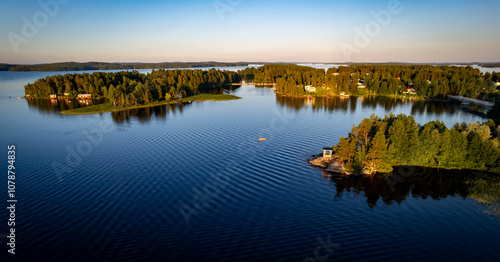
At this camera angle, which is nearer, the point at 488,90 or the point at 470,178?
the point at 470,178

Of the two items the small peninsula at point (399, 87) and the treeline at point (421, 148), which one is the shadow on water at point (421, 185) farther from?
the small peninsula at point (399, 87)

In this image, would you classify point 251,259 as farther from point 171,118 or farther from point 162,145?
point 171,118

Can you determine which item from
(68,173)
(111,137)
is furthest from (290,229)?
(111,137)

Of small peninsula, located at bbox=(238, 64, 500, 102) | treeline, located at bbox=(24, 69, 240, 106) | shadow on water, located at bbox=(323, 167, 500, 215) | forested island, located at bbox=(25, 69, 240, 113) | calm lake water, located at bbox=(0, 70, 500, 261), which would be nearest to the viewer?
calm lake water, located at bbox=(0, 70, 500, 261)

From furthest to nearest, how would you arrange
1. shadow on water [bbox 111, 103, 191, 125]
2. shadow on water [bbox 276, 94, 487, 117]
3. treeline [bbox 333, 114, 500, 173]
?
1. shadow on water [bbox 276, 94, 487, 117]
2. shadow on water [bbox 111, 103, 191, 125]
3. treeline [bbox 333, 114, 500, 173]

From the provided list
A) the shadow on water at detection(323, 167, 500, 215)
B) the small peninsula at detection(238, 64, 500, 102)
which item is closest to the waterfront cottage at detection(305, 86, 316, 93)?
the small peninsula at detection(238, 64, 500, 102)

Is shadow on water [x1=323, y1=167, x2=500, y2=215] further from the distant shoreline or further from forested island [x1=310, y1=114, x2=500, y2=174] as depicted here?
the distant shoreline

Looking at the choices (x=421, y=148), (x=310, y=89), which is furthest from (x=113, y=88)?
(x=421, y=148)
